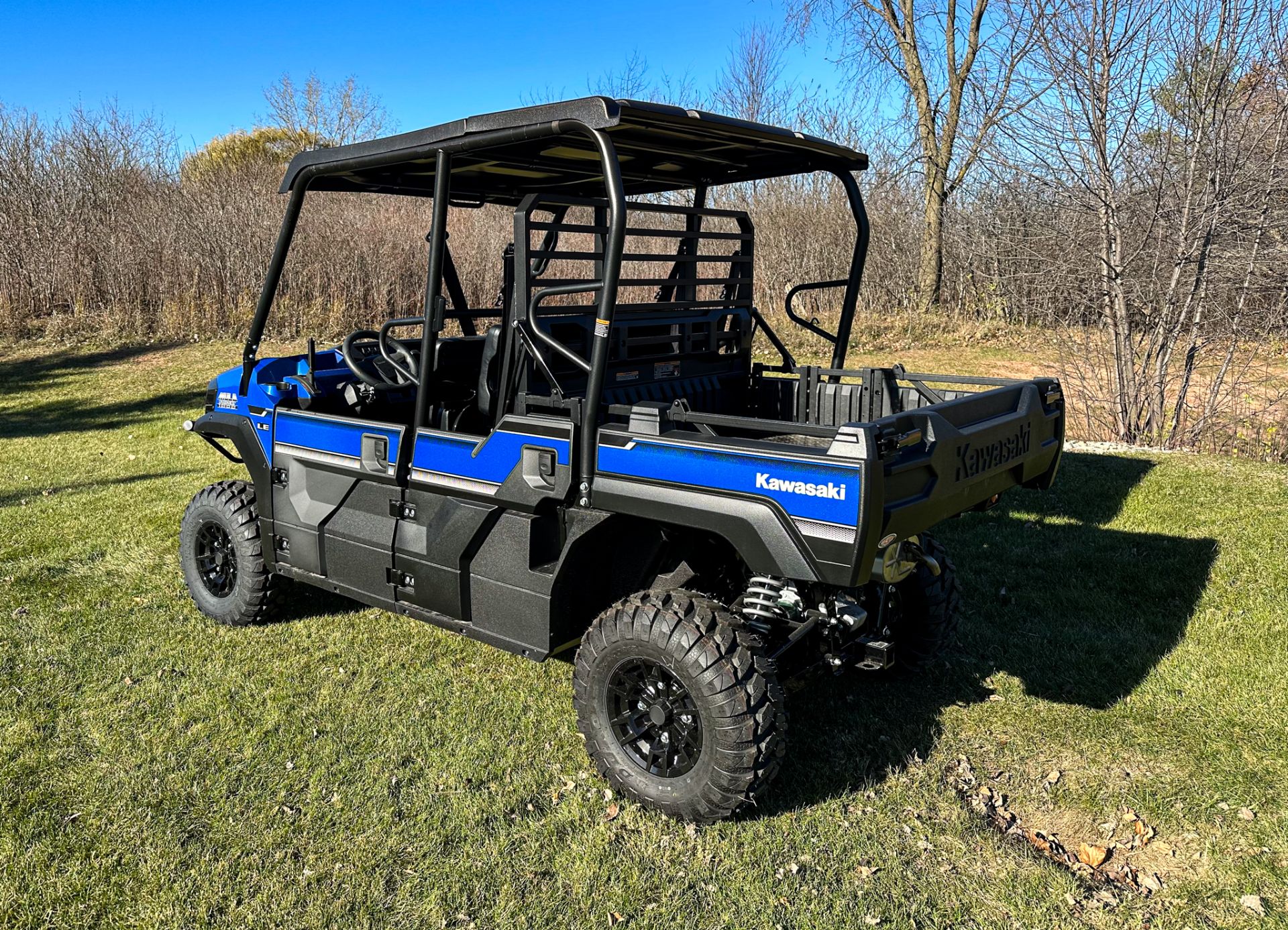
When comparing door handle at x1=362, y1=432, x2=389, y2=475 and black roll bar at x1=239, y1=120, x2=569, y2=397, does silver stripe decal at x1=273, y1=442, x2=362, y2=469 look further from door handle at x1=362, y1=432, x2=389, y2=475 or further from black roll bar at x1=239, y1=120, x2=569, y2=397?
black roll bar at x1=239, y1=120, x2=569, y2=397

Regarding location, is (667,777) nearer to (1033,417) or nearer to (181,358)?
(1033,417)

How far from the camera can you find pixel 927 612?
3.95 metres

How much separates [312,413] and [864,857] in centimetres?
264

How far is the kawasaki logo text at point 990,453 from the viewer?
3006 mm

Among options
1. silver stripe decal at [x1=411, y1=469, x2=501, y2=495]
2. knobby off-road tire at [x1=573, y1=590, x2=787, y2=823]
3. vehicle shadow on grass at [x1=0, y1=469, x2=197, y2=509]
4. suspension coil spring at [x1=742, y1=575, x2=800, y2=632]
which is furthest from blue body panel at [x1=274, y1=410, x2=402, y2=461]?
vehicle shadow on grass at [x1=0, y1=469, x2=197, y2=509]

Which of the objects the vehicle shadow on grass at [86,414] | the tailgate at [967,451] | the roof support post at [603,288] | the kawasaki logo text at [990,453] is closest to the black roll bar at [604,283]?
the roof support post at [603,288]

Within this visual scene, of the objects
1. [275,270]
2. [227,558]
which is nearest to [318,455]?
[275,270]

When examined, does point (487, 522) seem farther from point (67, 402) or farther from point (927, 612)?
point (67, 402)

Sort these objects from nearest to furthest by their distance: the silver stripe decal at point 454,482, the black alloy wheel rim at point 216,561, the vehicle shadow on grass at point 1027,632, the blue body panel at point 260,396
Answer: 1. the silver stripe decal at point 454,482
2. the vehicle shadow on grass at point 1027,632
3. the blue body panel at point 260,396
4. the black alloy wheel rim at point 216,561

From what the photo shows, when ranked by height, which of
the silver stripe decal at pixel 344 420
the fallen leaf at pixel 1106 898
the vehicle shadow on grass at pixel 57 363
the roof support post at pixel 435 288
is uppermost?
the roof support post at pixel 435 288

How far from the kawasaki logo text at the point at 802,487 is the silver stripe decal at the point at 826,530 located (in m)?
0.07

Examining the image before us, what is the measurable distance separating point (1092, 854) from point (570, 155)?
303 centimetres

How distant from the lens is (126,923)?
2.70 m

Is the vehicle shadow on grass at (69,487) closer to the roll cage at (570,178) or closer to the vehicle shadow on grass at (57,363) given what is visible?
the roll cage at (570,178)
